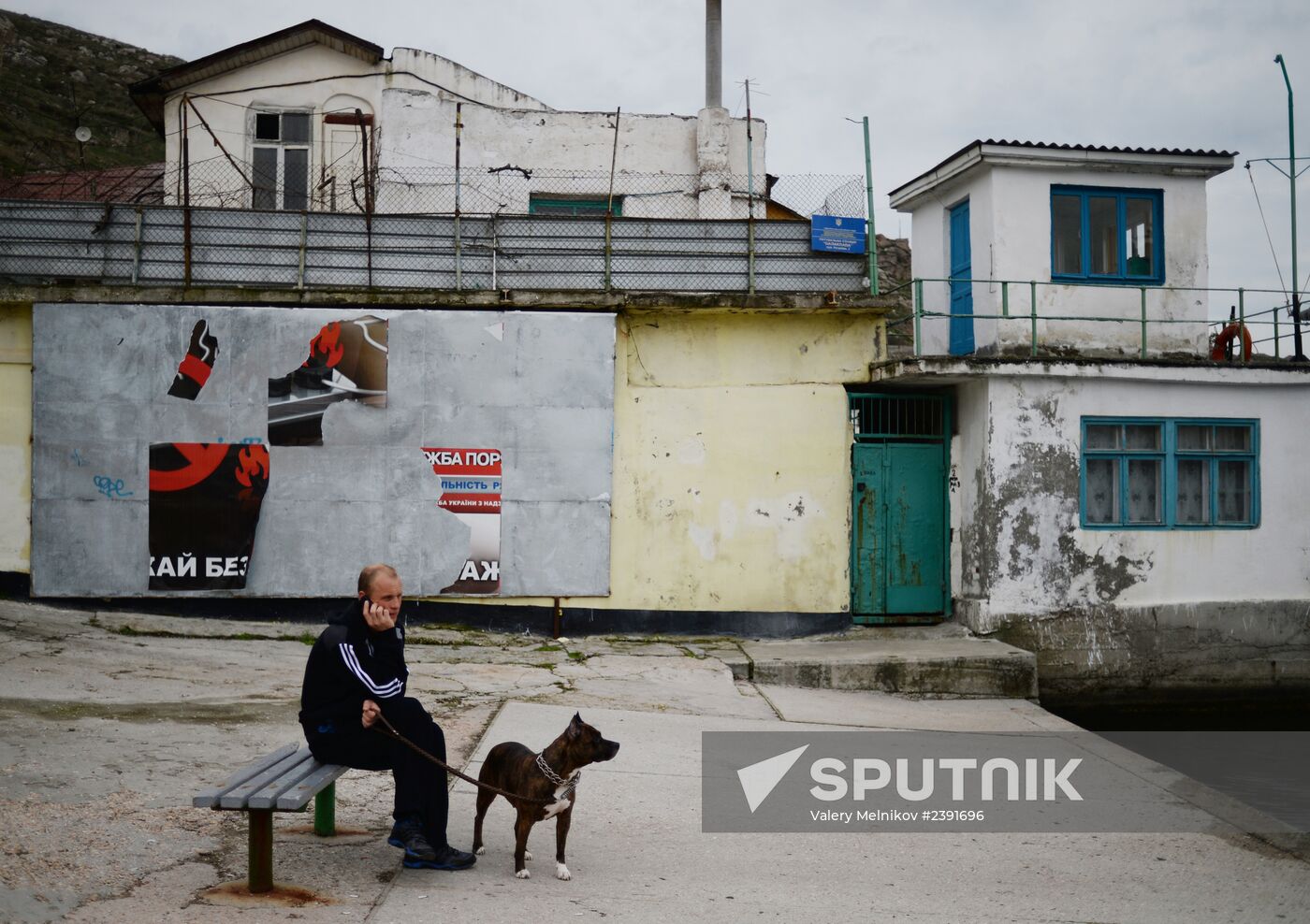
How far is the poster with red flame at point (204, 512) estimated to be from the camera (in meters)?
13.4

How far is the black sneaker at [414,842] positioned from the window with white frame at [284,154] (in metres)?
14.6

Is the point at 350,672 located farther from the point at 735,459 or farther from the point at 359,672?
the point at 735,459

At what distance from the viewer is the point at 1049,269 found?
Result: 14.5 meters

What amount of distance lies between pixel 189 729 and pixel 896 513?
9331 millimetres

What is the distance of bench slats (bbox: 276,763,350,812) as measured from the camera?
4.68 meters

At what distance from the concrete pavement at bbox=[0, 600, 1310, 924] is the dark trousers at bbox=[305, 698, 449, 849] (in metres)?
0.34

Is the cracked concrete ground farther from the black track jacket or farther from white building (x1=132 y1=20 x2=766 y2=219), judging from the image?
white building (x1=132 y1=20 x2=766 y2=219)

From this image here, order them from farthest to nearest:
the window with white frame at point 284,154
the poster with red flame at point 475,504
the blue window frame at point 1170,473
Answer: the window with white frame at point 284,154 → the blue window frame at point 1170,473 → the poster with red flame at point 475,504

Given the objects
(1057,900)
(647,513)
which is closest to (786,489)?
(647,513)

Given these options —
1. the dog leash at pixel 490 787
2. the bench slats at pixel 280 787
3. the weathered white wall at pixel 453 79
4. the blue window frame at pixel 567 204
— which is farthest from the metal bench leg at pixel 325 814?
the weathered white wall at pixel 453 79

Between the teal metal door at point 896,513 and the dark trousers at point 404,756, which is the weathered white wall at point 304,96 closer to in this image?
the teal metal door at point 896,513

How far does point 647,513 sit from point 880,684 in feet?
11.8

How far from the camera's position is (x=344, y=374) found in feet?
44.4

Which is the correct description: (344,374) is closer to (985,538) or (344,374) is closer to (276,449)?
(276,449)
